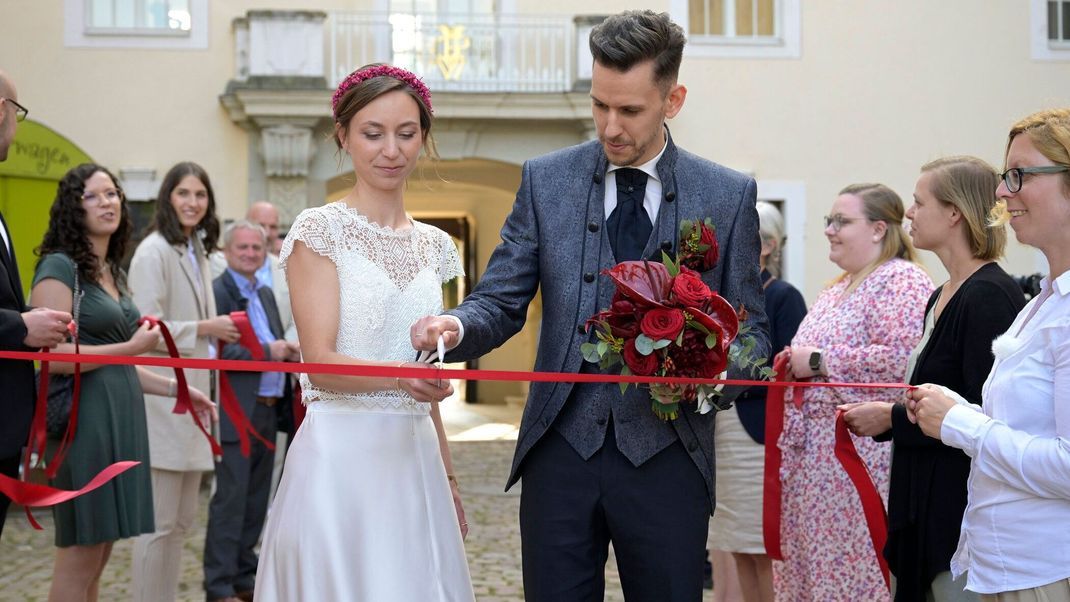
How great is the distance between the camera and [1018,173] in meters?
3.16

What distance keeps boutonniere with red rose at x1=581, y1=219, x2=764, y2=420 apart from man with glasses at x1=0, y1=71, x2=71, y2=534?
202cm

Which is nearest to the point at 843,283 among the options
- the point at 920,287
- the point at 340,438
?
the point at 920,287

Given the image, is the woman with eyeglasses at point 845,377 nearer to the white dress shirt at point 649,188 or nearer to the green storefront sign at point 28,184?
the white dress shirt at point 649,188

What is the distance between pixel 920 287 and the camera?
200 inches

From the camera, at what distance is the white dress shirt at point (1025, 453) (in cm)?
295

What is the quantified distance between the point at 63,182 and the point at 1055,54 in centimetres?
1495

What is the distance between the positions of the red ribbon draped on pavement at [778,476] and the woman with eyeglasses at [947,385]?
0.05 meters

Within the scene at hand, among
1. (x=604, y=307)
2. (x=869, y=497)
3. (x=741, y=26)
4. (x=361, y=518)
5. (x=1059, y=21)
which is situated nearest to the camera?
(x=604, y=307)

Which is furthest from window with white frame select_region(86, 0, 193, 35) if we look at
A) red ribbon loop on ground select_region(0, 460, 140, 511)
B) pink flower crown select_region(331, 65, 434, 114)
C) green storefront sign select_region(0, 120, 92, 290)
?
pink flower crown select_region(331, 65, 434, 114)

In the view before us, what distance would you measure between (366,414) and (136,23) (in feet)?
44.1

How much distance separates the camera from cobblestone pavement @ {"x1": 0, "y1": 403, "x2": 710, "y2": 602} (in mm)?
7427

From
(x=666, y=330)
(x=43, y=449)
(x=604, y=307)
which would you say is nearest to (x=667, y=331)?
(x=666, y=330)

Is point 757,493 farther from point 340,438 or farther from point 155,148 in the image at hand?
point 155,148

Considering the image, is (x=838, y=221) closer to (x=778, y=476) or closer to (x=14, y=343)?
(x=778, y=476)
